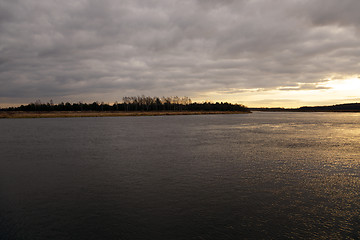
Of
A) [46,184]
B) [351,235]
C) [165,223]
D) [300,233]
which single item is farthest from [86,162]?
[351,235]

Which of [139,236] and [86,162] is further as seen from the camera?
[86,162]

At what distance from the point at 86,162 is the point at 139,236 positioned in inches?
549

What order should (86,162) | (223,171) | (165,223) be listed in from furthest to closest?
1. (86,162)
2. (223,171)
3. (165,223)

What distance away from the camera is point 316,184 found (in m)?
14.8

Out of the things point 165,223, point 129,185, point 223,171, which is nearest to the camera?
point 165,223

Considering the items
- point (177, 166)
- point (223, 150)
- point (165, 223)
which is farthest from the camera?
point (223, 150)

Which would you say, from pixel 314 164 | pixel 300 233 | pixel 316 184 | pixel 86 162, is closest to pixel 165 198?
pixel 300 233

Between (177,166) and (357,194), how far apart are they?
37.9 ft

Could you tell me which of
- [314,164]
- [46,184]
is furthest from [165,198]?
[314,164]

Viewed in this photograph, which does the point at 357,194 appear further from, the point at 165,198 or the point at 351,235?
the point at 165,198

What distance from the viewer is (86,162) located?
21.0 m

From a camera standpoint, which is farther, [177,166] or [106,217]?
[177,166]

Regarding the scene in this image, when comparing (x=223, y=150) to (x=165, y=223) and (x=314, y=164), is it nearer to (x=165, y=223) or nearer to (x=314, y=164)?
(x=314, y=164)

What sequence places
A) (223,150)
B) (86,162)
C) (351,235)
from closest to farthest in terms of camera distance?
(351,235) → (86,162) → (223,150)
